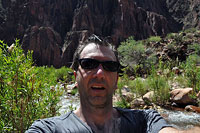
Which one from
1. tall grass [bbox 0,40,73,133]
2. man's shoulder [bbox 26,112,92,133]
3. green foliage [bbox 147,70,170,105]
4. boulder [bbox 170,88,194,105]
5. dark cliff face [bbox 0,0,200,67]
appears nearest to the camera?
man's shoulder [bbox 26,112,92,133]

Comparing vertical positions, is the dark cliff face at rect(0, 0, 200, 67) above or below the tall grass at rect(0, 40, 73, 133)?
above

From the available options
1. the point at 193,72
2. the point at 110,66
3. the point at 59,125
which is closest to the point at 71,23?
the point at 193,72

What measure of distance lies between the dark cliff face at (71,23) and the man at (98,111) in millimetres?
55244

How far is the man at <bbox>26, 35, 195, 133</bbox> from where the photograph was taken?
1.65 metres

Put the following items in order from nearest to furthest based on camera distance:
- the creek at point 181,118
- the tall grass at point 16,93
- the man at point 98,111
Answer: the man at point 98,111 < the tall grass at point 16,93 < the creek at point 181,118

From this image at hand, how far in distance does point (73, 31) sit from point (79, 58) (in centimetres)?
6061

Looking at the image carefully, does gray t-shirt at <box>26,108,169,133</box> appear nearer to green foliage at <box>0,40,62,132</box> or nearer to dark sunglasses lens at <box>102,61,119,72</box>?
dark sunglasses lens at <box>102,61,119,72</box>

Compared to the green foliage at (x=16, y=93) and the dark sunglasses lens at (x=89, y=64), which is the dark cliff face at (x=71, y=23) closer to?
the green foliage at (x=16, y=93)

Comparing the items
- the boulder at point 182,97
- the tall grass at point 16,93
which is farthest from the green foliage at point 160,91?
the tall grass at point 16,93

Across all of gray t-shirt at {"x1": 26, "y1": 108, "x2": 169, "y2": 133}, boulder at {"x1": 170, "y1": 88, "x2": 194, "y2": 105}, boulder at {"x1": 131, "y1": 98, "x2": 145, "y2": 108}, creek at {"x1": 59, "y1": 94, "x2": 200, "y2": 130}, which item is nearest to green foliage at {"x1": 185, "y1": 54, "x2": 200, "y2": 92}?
boulder at {"x1": 170, "y1": 88, "x2": 194, "y2": 105}

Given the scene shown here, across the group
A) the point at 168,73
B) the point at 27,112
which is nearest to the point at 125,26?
the point at 168,73

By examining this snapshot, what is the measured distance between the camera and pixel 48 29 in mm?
57812

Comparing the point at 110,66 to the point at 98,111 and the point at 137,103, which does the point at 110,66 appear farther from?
the point at 137,103

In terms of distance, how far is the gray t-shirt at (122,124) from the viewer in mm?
1570
